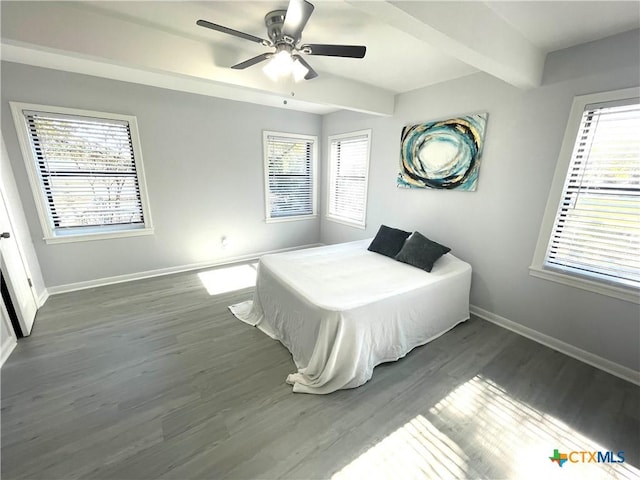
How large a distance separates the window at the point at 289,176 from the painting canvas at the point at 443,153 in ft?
6.41

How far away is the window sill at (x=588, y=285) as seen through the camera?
76.4 inches

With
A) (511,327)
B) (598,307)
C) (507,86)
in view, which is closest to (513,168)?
(507,86)

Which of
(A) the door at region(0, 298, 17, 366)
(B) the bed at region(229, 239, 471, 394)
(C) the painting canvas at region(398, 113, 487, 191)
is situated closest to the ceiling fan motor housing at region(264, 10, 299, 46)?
(B) the bed at region(229, 239, 471, 394)

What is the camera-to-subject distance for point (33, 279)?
2.79m

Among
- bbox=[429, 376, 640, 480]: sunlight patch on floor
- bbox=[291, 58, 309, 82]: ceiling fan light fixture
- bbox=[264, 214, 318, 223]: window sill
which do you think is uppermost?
bbox=[291, 58, 309, 82]: ceiling fan light fixture

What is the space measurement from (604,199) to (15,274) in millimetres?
5148

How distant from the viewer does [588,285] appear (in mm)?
2119

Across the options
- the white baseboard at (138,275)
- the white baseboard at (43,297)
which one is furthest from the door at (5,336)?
the white baseboard at (138,275)

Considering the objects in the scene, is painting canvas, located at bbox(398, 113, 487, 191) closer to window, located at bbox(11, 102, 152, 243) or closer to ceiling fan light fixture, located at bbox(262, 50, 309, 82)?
ceiling fan light fixture, located at bbox(262, 50, 309, 82)

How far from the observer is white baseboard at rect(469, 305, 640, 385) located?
6.59ft

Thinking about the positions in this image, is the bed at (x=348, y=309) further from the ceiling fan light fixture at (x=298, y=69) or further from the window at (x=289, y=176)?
the window at (x=289, y=176)

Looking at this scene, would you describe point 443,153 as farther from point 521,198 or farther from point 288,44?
point 288,44

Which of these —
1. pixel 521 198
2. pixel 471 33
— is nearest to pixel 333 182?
pixel 521 198

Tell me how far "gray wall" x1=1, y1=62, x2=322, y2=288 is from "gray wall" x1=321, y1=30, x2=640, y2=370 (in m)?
2.32
